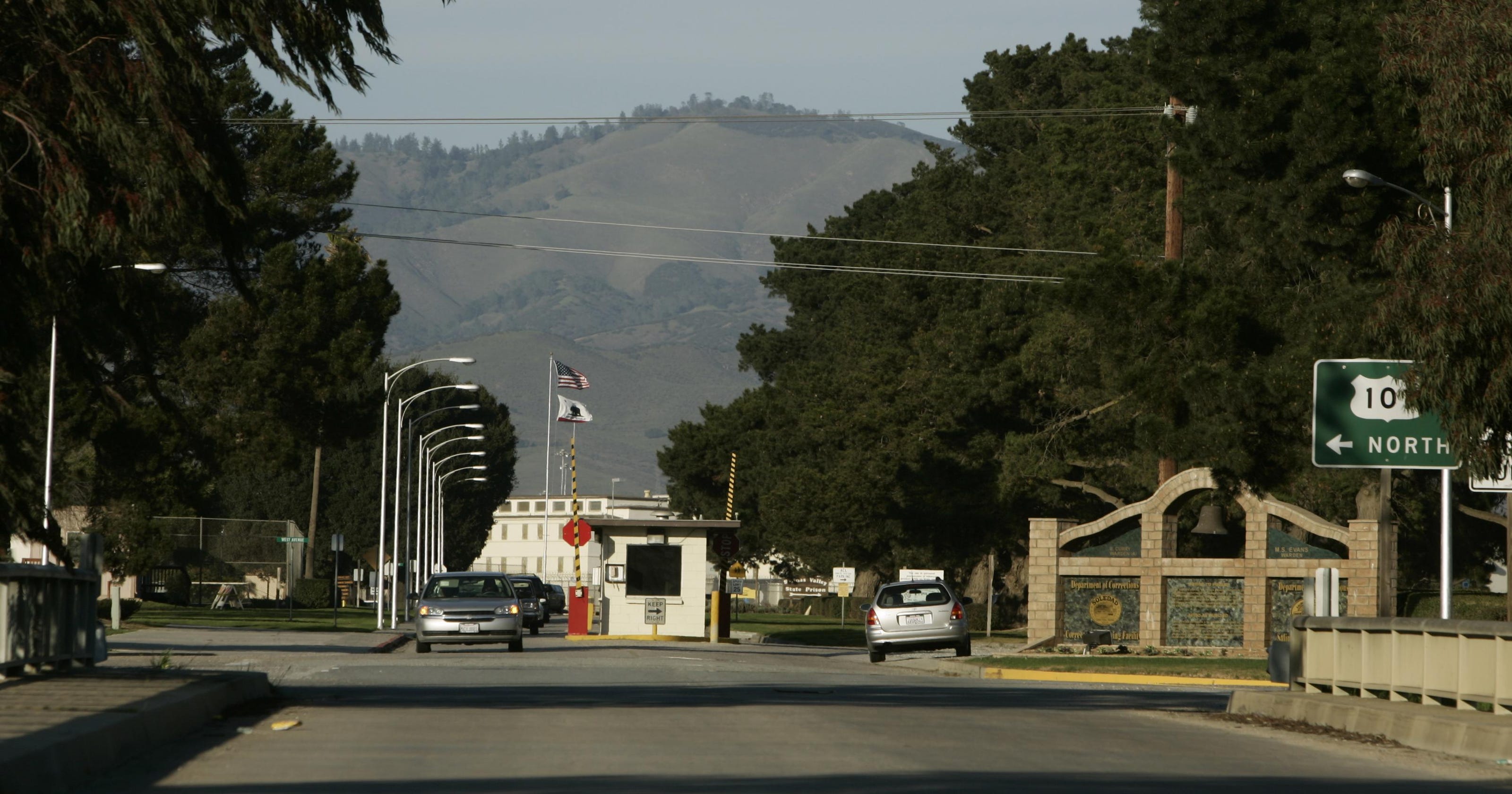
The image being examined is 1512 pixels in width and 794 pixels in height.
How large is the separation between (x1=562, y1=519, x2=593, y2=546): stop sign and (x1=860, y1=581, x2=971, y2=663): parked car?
11.9 m

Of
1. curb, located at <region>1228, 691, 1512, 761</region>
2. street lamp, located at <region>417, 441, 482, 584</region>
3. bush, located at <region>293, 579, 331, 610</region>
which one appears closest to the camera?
curb, located at <region>1228, 691, 1512, 761</region>

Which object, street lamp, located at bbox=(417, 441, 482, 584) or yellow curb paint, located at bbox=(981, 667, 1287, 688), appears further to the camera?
street lamp, located at bbox=(417, 441, 482, 584)

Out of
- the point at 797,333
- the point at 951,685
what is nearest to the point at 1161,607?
the point at 951,685

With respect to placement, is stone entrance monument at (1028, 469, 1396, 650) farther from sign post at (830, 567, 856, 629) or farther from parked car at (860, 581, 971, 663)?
sign post at (830, 567, 856, 629)

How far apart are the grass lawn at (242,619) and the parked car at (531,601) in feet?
14.8

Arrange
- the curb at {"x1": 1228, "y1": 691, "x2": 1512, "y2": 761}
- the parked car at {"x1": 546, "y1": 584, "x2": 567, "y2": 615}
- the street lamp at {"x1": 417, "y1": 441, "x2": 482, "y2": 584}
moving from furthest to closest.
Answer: the parked car at {"x1": 546, "y1": 584, "x2": 567, "y2": 615}, the street lamp at {"x1": 417, "y1": 441, "x2": 482, "y2": 584}, the curb at {"x1": 1228, "y1": 691, "x2": 1512, "y2": 761}

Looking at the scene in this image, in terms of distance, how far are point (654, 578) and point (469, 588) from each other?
700 centimetres

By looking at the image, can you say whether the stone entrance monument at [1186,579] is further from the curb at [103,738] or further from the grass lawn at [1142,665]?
the curb at [103,738]

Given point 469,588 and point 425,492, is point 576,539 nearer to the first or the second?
point 469,588

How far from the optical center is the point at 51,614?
1677 cm

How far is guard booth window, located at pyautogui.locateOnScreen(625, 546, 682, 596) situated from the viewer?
42.7m

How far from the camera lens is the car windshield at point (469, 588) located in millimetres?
36156

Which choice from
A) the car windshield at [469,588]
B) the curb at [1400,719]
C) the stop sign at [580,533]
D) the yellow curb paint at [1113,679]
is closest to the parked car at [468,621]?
the car windshield at [469,588]

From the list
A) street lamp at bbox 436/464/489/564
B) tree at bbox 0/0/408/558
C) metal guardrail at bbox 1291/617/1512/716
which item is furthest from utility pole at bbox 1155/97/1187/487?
street lamp at bbox 436/464/489/564
